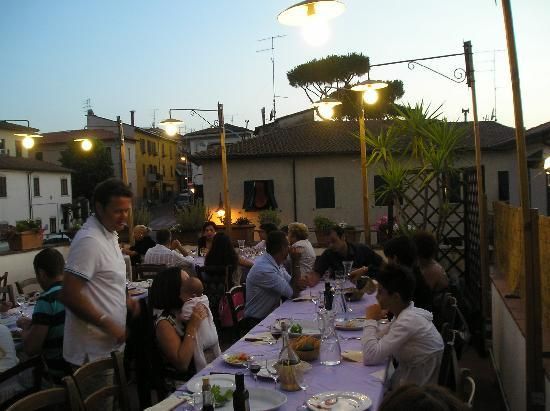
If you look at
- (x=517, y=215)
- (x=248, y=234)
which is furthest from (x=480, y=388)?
(x=248, y=234)

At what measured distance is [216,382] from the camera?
9.56 ft

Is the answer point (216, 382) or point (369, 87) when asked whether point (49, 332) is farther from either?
point (369, 87)

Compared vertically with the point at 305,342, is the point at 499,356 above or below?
below

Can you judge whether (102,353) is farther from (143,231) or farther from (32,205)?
(32,205)

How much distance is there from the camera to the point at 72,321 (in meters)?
3.22

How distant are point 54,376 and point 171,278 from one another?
106 cm

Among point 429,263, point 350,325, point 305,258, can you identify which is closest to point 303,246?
point 305,258

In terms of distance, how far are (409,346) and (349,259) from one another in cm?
350

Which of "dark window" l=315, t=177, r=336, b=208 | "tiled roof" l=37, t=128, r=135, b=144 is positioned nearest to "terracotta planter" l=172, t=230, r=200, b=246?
"dark window" l=315, t=177, r=336, b=208

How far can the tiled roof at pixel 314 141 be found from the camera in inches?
830

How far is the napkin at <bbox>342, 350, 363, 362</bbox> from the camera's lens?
10.8 ft

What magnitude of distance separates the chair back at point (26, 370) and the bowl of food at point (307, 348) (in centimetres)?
146

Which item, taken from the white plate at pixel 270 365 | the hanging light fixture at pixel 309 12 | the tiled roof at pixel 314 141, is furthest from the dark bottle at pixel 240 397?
the tiled roof at pixel 314 141

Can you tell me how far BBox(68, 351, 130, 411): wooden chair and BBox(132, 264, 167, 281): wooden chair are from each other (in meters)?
4.19
